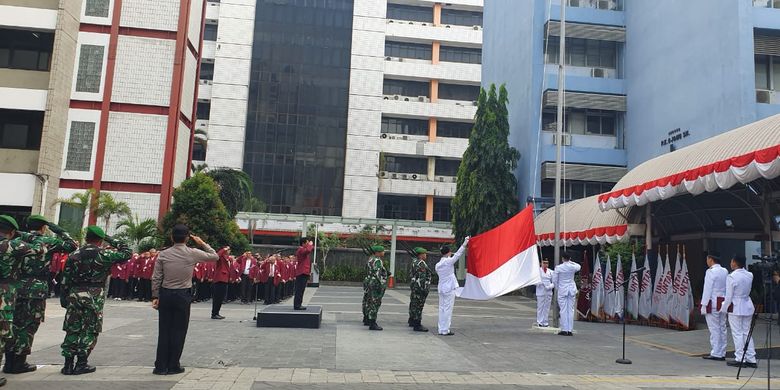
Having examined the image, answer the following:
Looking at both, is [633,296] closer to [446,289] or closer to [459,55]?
[446,289]

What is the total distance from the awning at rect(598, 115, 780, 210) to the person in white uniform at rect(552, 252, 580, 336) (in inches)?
115

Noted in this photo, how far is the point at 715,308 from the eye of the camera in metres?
9.75

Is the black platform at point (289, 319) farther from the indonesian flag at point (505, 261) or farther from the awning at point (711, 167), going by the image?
the awning at point (711, 167)

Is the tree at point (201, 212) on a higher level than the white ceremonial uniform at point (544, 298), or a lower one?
higher

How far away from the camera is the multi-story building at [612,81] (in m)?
22.0

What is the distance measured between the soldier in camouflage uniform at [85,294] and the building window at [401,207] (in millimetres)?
39785

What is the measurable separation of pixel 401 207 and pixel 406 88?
10.4 meters

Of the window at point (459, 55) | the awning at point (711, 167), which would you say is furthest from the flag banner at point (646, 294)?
the window at point (459, 55)

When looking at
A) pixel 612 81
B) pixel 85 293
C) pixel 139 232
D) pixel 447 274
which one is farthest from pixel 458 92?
pixel 85 293

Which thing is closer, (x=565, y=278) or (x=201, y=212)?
(x=565, y=278)

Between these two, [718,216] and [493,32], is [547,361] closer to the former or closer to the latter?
[718,216]

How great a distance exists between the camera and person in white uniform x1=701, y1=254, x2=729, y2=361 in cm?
963

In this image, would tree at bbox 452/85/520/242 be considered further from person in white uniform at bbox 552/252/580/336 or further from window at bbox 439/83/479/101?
window at bbox 439/83/479/101

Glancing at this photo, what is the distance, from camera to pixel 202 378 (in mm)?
6602
